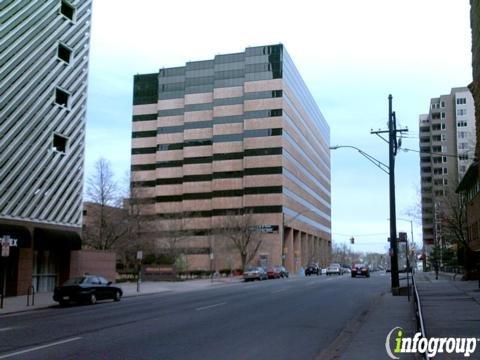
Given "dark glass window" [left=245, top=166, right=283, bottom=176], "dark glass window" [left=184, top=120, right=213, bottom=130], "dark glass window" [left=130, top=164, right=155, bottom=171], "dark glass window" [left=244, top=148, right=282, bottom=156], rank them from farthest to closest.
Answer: "dark glass window" [left=130, top=164, right=155, bottom=171]
"dark glass window" [left=184, top=120, right=213, bottom=130]
"dark glass window" [left=244, top=148, right=282, bottom=156]
"dark glass window" [left=245, top=166, right=283, bottom=176]

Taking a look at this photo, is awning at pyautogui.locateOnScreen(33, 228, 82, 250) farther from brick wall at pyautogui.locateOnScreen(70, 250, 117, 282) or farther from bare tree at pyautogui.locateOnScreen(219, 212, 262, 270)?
bare tree at pyautogui.locateOnScreen(219, 212, 262, 270)

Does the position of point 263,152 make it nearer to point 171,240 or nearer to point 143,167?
point 143,167

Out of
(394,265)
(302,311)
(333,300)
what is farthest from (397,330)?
(394,265)

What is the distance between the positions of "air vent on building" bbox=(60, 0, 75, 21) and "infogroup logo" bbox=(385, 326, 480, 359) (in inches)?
1278

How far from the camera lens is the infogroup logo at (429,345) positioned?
10.7m

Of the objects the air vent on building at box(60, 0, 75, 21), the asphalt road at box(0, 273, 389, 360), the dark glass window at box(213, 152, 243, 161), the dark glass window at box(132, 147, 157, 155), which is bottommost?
the asphalt road at box(0, 273, 389, 360)

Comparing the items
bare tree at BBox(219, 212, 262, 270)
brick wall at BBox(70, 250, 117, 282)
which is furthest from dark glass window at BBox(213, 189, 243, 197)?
brick wall at BBox(70, 250, 117, 282)

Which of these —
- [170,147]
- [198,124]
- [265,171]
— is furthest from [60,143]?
[170,147]

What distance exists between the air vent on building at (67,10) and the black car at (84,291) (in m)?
19.3

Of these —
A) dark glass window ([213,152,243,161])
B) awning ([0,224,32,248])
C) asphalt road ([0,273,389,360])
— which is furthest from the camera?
dark glass window ([213,152,243,161])

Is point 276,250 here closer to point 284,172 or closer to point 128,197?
point 284,172

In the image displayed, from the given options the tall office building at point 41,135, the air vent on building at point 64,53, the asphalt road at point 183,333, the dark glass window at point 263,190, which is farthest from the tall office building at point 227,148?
the asphalt road at point 183,333

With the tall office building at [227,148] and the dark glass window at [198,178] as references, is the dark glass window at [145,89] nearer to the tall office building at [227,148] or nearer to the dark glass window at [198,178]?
the tall office building at [227,148]

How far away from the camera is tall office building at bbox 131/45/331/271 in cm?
9962
